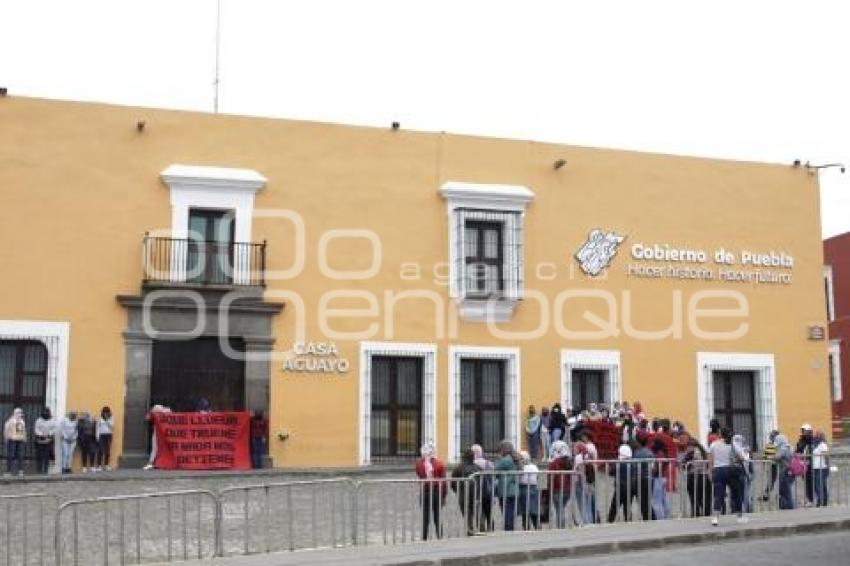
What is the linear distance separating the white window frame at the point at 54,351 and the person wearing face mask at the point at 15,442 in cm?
83

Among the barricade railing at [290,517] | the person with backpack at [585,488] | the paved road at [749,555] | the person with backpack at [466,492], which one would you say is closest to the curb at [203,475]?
the barricade railing at [290,517]

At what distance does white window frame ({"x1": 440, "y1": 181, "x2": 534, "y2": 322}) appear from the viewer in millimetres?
24562

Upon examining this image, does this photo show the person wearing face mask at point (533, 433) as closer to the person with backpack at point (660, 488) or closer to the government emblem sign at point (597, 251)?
the government emblem sign at point (597, 251)

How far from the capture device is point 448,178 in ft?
81.8

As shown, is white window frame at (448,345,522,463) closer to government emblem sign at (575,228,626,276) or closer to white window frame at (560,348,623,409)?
white window frame at (560,348,623,409)

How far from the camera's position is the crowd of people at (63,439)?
21.2 meters

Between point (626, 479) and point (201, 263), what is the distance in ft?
34.8

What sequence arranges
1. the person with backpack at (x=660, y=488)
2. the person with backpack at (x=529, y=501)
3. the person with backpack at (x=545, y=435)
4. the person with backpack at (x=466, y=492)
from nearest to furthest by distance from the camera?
the person with backpack at (x=466, y=492)
the person with backpack at (x=529, y=501)
the person with backpack at (x=660, y=488)
the person with backpack at (x=545, y=435)

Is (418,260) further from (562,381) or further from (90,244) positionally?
(90,244)

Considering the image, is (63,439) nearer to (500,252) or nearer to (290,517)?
(290,517)

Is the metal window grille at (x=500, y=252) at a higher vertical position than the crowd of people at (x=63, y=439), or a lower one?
higher

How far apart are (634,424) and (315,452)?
626 centimetres

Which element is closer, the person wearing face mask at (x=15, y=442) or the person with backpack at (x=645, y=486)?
the person with backpack at (x=645, y=486)

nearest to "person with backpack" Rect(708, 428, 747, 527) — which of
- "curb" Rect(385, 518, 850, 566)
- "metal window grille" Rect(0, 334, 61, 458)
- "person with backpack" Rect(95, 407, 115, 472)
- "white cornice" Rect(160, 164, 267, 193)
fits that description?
"curb" Rect(385, 518, 850, 566)
